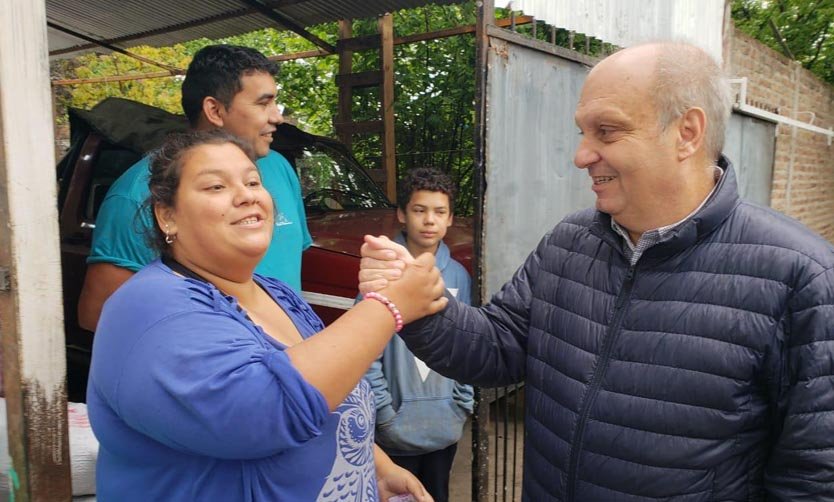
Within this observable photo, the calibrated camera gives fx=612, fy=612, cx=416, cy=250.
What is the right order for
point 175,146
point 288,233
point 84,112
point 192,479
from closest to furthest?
point 192,479
point 175,146
point 288,233
point 84,112

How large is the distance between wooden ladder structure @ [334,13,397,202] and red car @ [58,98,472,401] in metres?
2.40

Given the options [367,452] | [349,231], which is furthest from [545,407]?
[349,231]

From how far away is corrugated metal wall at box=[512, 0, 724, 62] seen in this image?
11.2 ft

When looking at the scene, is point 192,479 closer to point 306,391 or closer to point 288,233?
point 306,391

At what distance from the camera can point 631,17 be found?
4109mm

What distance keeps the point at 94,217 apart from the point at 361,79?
4.10 m

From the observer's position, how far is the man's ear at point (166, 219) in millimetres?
1493

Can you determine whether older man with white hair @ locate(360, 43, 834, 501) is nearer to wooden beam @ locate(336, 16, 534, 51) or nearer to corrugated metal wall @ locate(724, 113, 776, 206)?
corrugated metal wall @ locate(724, 113, 776, 206)

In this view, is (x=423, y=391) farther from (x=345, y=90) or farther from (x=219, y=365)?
(x=345, y=90)

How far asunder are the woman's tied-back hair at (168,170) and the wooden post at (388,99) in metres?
5.52

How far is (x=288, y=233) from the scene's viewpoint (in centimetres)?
285

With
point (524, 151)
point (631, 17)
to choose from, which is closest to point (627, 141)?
point (524, 151)

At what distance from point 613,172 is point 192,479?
1193 millimetres


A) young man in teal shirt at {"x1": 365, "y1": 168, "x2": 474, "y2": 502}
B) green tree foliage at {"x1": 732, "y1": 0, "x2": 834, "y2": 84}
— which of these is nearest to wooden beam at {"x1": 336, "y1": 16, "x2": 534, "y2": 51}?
young man in teal shirt at {"x1": 365, "y1": 168, "x2": 474, "y2": 502}
